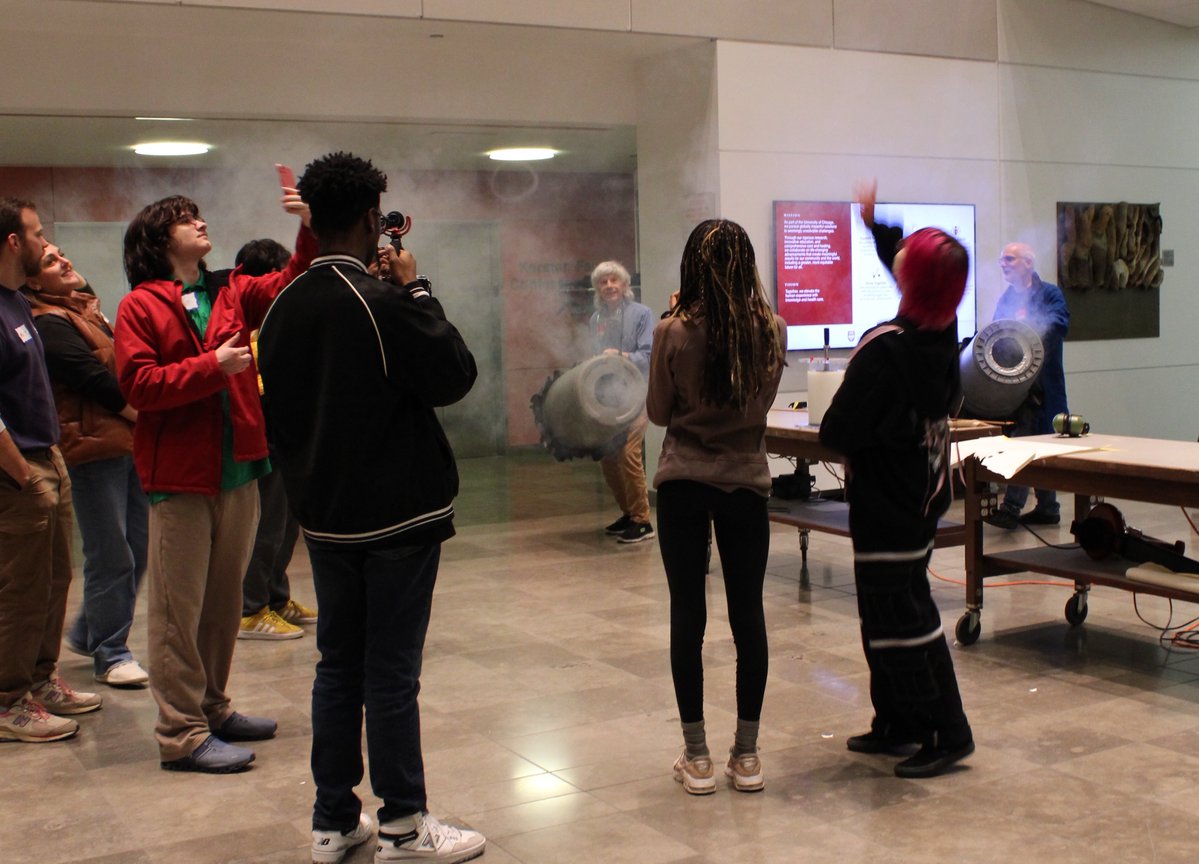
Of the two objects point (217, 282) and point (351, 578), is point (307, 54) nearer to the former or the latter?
point (217, 282)

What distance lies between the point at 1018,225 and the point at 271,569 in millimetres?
5541

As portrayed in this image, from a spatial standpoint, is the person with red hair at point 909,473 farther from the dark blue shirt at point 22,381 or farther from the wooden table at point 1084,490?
the dark blue shirt at point 22,381

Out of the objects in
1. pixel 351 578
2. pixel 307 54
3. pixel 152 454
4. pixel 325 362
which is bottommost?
pixel 351 578

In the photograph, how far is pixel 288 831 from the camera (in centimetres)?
297

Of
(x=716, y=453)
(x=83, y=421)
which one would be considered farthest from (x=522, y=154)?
(x=716, y=453)

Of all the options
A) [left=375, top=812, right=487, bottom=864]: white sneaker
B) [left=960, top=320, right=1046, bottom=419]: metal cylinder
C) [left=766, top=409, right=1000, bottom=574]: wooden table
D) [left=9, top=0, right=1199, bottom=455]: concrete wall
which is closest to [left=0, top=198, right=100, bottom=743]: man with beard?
[left=375, top=812, right=487, bottom=864]: white sneaker

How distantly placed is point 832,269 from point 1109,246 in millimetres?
2374

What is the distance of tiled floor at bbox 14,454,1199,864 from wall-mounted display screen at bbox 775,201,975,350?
2604 mm

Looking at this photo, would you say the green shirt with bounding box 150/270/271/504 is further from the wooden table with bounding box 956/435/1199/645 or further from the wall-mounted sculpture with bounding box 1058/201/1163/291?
the wall-mounted sculpture with bounding box 1058/201/1163/291

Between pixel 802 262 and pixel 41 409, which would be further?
pixel 802 262

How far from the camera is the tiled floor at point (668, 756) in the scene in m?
2.85

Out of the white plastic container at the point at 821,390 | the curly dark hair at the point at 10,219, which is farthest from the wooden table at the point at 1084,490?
the curly dark hair at the point at 10,219

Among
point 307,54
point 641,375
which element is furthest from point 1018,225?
point 307,54

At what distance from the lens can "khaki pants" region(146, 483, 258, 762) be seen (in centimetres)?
328
